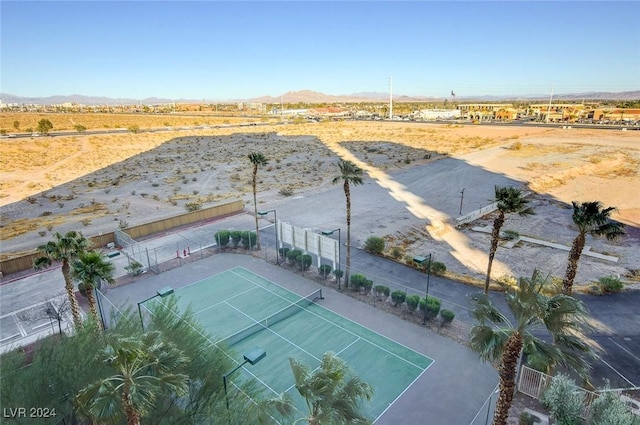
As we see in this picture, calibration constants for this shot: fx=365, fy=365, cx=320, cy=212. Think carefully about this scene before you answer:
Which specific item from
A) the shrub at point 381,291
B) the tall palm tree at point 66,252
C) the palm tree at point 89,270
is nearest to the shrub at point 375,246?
the shrub at point 381,291

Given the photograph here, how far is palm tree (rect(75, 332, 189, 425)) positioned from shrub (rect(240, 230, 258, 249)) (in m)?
19.3

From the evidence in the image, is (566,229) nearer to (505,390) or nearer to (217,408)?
(505,390)

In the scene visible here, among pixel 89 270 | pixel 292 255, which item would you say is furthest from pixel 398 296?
pixel 89 270

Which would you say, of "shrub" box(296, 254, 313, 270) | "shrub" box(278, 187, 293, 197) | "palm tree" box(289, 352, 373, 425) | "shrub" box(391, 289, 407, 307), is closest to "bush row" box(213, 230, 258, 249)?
"shrub" box(296, 254, 313, 270)

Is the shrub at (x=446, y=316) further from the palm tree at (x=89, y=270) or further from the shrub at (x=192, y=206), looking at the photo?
the shrub at (x=192, y=206)

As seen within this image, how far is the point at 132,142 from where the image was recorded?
85.2m

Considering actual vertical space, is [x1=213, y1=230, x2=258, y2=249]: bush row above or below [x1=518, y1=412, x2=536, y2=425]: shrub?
above

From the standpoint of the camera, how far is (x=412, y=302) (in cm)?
1984

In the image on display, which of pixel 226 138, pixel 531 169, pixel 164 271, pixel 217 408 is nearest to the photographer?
pixel 217 408

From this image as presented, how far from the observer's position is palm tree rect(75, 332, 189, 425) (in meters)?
8.07

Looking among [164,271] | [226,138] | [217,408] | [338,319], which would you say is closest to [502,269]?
[338,319]

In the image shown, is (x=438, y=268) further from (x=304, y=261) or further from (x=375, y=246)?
(x=304, y=261)

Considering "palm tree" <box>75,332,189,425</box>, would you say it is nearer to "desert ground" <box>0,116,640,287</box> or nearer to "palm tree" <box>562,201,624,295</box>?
"palm tree" <box>562,201,624,295</box>

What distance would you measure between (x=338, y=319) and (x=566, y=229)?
87.4 feet
